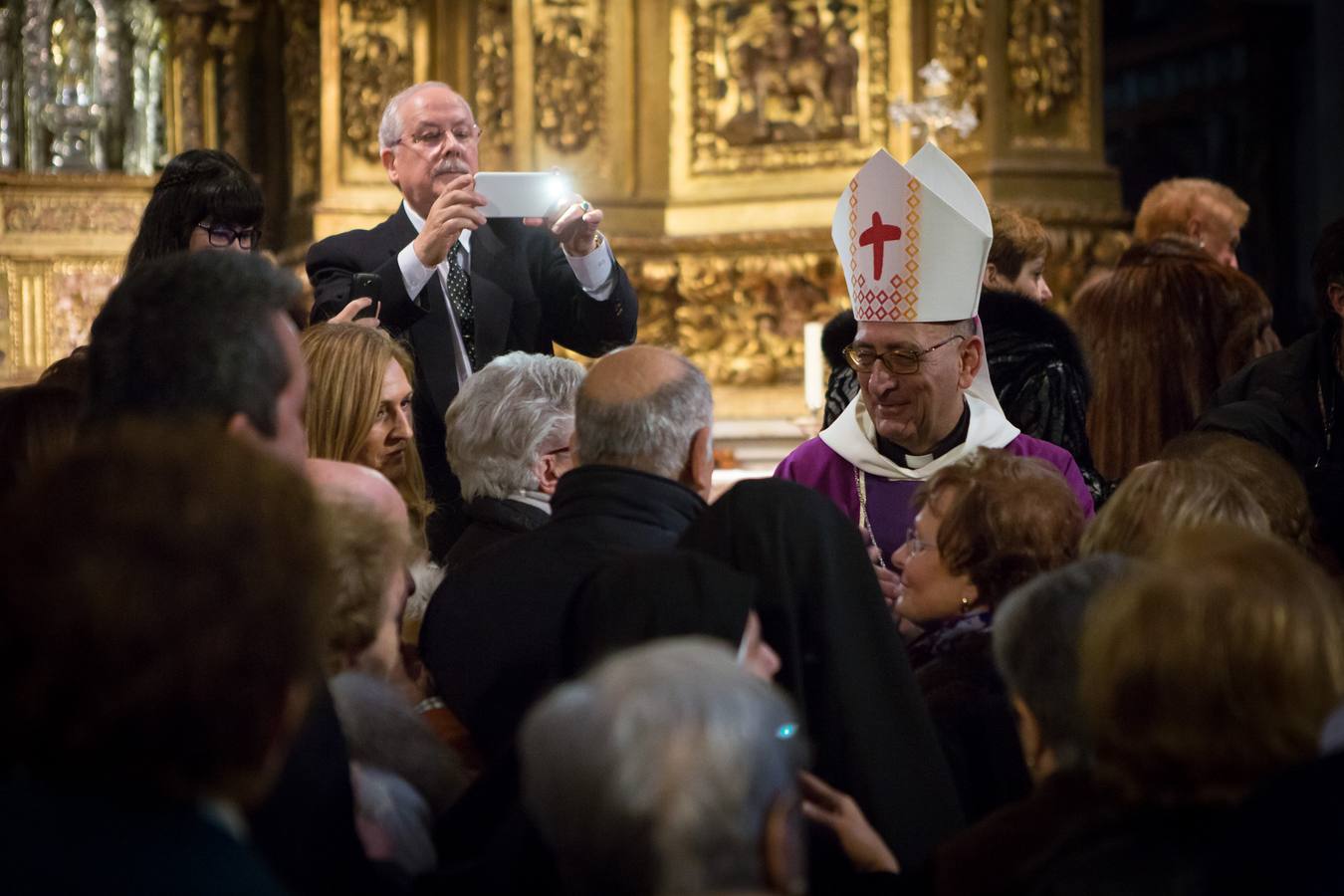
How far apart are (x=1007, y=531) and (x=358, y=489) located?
0.92 m

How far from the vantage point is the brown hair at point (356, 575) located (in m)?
2.33

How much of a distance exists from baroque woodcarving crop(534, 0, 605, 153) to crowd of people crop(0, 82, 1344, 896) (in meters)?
3.89

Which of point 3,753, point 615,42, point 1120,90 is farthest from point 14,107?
point 3,753

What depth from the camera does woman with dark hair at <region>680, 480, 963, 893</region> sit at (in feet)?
7.73

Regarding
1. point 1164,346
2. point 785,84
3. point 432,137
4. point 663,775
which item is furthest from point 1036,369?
point 785,84

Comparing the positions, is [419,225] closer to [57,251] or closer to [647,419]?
[647,419]

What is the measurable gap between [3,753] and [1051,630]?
1144mm

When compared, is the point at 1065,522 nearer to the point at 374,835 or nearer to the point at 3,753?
the point at 374,835

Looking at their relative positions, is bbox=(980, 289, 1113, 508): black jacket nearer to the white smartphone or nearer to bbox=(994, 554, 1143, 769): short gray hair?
the white smartphone

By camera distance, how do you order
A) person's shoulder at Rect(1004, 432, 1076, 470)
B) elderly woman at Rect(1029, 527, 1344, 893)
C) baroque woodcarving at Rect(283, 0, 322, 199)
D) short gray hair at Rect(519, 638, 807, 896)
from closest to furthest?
short gray hair at Rect(519, 638, 807, 896), elderly woman at Rect(1029, 527, 1344, 893), person's shoulder at Rect(1004, 432, 1076, 470), baroque woodcarving at Rect(283, 0, 322, 199)

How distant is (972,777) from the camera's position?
2.64 meters

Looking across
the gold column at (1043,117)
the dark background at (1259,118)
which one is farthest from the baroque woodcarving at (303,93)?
the dark background at (1259,118)

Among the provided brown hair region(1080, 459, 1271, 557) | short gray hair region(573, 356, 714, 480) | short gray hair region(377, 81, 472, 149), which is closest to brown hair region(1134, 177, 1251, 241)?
short gray hair region(377, 81, 472, 149)

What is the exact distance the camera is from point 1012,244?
183 inches
